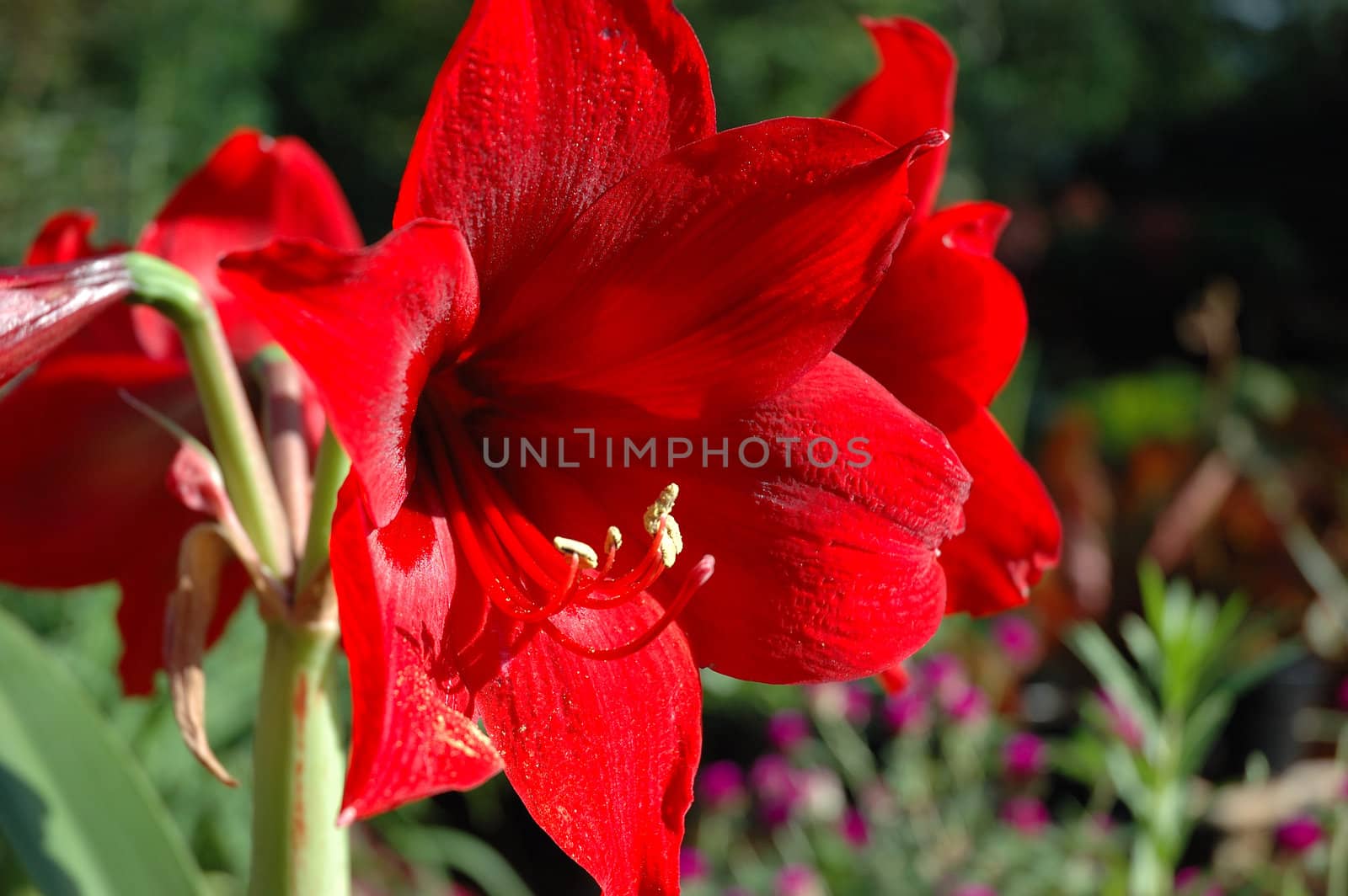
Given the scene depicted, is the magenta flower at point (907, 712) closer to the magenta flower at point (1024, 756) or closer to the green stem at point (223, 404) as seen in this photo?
the magenta flower at point (1024, 756)

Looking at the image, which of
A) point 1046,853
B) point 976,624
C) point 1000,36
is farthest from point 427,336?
point 1000,36

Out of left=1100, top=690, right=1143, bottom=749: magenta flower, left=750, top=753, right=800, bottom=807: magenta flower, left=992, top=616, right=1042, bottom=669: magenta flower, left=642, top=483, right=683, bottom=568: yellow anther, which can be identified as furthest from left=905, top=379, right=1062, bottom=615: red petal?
left=992, top=616, right=1042, bottom=669: magenta flower

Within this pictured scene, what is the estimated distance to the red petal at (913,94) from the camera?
505mm

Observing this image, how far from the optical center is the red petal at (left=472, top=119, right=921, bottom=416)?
1.30ft

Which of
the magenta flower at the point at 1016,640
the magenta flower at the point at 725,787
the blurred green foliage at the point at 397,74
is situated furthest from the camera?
the blurred green foliage at the point at 397,74

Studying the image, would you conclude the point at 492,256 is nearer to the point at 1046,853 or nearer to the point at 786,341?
the point at 786,341

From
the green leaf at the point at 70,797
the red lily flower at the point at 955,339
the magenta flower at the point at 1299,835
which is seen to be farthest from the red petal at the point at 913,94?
the magenta flower at the point at 1299,835

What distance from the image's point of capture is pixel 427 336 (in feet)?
1.32

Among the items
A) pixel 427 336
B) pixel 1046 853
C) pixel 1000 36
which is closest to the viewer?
pixel 427 336

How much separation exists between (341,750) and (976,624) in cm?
289

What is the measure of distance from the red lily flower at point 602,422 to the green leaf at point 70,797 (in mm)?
215

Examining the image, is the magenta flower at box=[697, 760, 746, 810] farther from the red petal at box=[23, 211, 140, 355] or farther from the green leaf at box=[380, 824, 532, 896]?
the red petal at box=[23, 211, 140, 355]

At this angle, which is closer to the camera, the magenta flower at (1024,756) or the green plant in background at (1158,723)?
the green plant in background at (1158,723)

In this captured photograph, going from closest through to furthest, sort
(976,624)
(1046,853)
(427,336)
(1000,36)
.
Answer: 1. (427,336)
2. (1046,853)
3. (976,624)
4. (1000,36)
